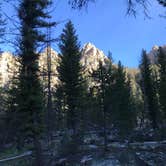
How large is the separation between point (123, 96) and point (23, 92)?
25940mm

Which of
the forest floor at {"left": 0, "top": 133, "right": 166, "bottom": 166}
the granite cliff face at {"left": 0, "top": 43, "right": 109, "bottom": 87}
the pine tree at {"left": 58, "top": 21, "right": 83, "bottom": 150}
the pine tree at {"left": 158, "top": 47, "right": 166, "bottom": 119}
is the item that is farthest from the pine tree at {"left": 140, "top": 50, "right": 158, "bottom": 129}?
the forest floor at {"left": 0, "top": 133, "right": 166, "bottom": 166}

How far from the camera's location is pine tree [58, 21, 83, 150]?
3312 cm

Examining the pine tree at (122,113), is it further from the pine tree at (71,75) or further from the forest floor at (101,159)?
the forest floor at (101,159)

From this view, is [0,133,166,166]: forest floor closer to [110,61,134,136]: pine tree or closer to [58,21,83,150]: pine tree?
[58,21,83,150]: pine tree

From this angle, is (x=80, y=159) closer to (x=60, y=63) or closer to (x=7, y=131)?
(x=7, y=131)

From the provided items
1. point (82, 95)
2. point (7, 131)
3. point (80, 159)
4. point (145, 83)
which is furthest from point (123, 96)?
point (80, 159)

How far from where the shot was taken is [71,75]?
3384 cm

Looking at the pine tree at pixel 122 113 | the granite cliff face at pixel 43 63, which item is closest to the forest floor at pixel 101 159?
the granite cliff face at pixel 43 63

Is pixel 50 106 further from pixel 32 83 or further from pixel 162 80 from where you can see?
pixel 162 80

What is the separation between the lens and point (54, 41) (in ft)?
63.9

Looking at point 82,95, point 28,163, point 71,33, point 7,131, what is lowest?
point 28,163

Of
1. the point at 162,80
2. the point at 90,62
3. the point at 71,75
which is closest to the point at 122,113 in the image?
the point at 162,80

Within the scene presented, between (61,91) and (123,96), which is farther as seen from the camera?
(123,96)

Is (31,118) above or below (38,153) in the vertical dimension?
above
